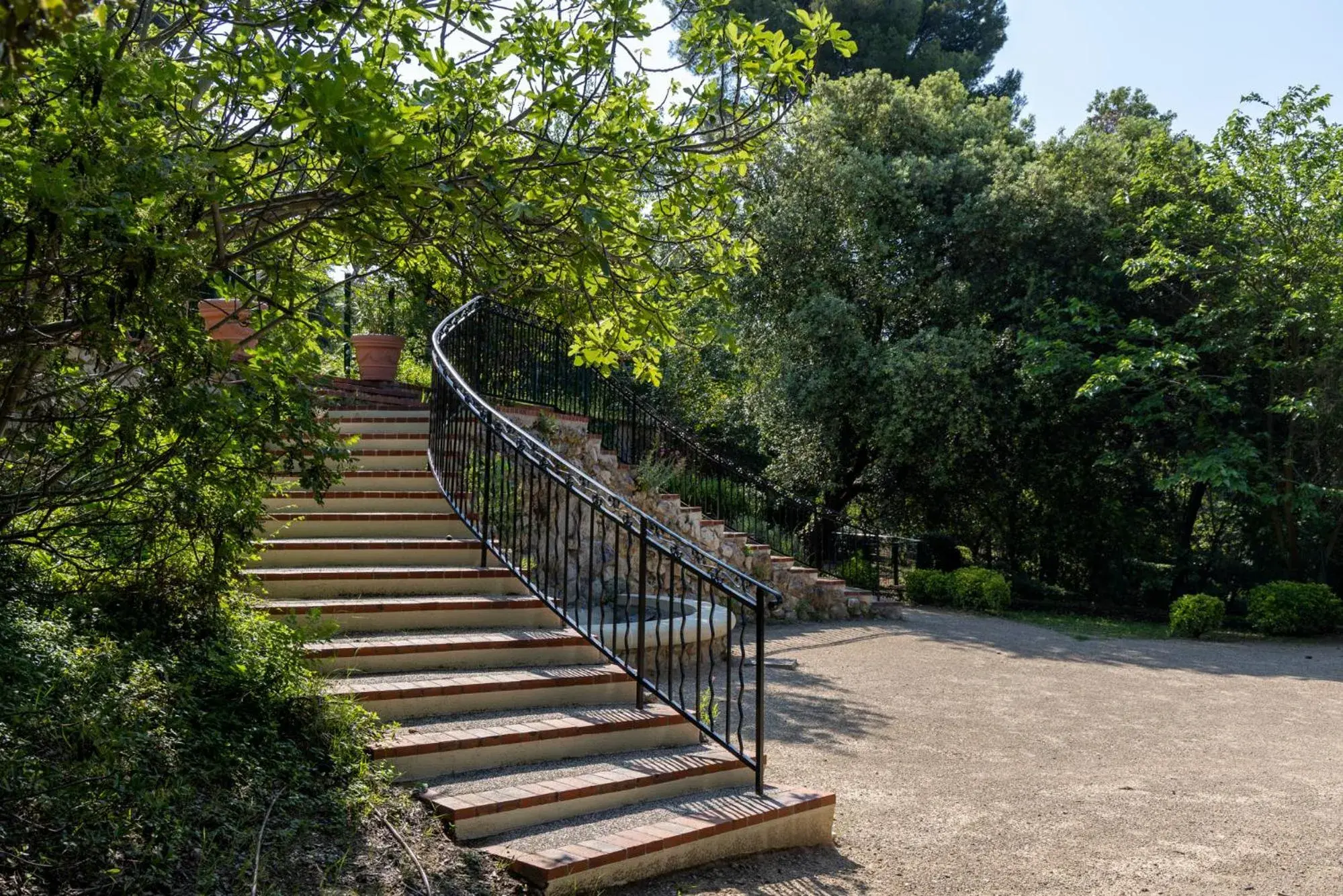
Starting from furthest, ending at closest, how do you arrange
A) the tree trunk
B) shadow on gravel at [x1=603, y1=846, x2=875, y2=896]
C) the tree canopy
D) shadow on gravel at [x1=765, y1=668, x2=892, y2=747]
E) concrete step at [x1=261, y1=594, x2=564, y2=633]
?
the tree trunk, the tree canopy, shadow on gravel at [x1=765, y1=668, x2=892, y2=747], concrete step at [x1=261, y1=594, x2=564, y2=633], shadow on gravel at [x1=603, y1=846, x2=875, y2=896]

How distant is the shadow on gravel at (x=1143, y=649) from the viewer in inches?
425

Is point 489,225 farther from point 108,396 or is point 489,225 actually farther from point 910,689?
point 910,689

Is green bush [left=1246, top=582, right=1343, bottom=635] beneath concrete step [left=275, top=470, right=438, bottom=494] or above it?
beneath

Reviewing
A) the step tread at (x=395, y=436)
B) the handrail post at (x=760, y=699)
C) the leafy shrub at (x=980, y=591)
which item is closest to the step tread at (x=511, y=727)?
the handrail post at (x=760, y=699)

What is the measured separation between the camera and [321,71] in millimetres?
3516

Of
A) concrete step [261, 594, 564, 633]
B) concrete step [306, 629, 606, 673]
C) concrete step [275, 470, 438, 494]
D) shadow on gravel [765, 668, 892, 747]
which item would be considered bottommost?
shadow on gravel [765, 668, 892, 747]

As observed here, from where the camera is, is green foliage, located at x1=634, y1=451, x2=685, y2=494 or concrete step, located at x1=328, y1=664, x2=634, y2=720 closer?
concrete step, located at x1=328, y1=664, x2=634, y2=720

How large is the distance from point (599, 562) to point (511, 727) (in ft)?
18.1

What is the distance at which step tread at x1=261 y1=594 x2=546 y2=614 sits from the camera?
233 inches

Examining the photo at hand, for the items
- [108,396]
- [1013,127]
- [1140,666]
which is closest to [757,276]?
[1013,127]

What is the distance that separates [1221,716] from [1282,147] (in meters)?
10.2

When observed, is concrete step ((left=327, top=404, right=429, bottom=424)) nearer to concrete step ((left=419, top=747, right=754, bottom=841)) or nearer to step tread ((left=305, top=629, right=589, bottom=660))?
step tread ((left=305, top=629, right=589, bottom=660))

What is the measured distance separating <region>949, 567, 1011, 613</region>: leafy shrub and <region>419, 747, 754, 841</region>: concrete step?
33.9 feet

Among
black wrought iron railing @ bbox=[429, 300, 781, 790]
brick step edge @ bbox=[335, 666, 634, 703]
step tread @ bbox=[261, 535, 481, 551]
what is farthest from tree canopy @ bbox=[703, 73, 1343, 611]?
brick step edge @ bbox=[335, 666, 634, 703]
